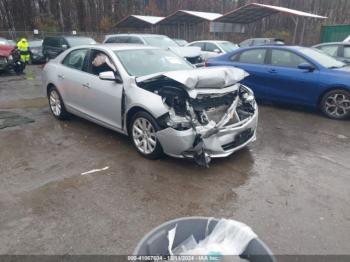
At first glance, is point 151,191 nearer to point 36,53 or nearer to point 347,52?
point 347,52

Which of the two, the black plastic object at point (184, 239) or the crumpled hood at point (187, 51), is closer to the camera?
the black plastic object at point (184, 239)

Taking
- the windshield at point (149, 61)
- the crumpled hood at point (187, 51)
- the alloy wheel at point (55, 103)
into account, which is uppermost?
the windshield at point (149, 61)

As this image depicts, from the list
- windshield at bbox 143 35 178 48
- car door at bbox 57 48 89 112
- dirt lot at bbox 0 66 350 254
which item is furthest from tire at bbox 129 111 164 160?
windshield at bbox 143 35 178 48

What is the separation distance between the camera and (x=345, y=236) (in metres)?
2.97

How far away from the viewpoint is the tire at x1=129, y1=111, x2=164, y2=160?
4437 mm

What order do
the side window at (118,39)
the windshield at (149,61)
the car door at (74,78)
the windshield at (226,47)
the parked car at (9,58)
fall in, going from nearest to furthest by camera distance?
the windshield at (149,61), the car door at (74,78), the side window at (118,39), the parked car at (9,58), the windshield at (226,47)

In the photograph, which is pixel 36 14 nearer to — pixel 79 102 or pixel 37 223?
pixel 79 102

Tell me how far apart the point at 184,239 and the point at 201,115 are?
2510 mm

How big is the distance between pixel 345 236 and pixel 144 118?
109 inches

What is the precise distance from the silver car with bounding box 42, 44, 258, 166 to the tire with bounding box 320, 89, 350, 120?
2.65m

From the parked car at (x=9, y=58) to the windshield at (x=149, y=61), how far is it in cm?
965

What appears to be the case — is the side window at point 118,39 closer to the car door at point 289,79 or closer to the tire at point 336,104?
the car door at point 289,79

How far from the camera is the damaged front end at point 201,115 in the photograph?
161 inches

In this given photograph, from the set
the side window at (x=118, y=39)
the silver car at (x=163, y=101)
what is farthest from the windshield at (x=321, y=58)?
the side window at (x=118, y=39)
